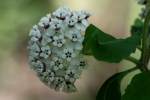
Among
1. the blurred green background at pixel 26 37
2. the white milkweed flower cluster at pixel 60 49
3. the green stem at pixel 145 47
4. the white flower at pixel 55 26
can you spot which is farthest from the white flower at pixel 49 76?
the blurred green background at pixel 26 37

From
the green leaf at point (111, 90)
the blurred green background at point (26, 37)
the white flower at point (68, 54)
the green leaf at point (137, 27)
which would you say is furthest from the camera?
the blurred green background at point (26, 37)

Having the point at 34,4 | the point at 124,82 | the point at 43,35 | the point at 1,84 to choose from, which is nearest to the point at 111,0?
the point at 34,4

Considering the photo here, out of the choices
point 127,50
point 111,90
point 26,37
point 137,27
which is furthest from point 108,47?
point 26,37

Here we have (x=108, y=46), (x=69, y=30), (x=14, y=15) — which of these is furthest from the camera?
(x=14, y=15)

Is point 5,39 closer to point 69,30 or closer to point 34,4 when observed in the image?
point 34,4

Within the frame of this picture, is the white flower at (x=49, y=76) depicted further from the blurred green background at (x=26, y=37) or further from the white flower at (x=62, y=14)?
the blurred green background at (x=26, y=37)

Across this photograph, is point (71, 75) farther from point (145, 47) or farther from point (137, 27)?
point (137, 27)
